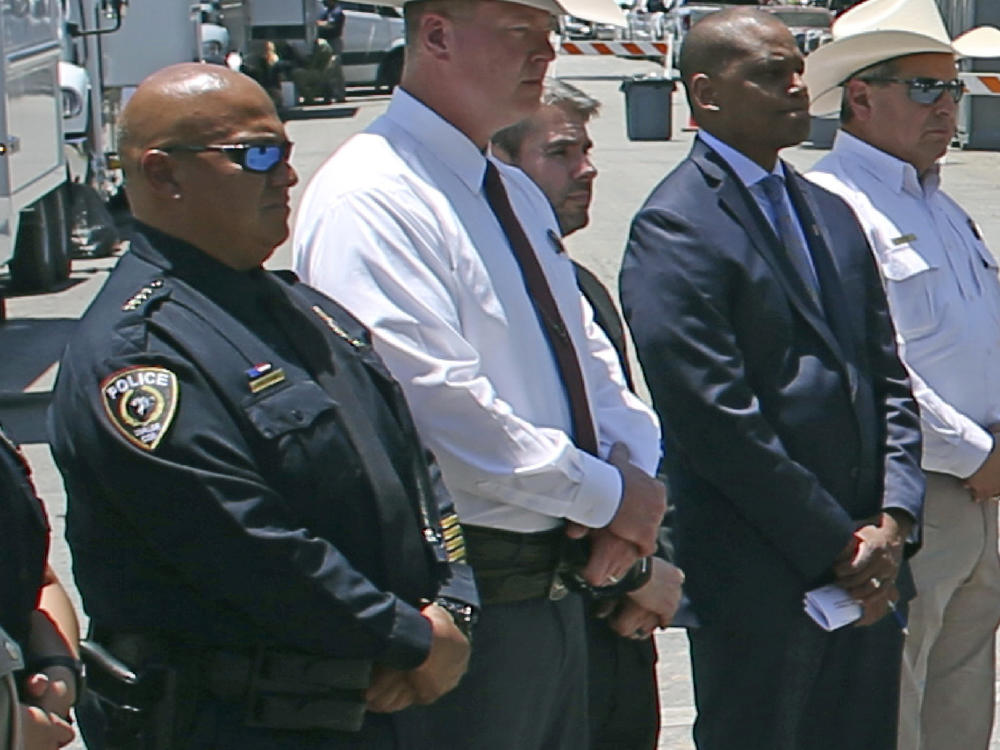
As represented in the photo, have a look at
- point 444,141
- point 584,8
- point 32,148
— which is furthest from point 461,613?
point 32,148

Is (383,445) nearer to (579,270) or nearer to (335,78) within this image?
(579,270)

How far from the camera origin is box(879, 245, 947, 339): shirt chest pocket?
160 inches

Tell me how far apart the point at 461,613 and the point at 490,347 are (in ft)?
1.71

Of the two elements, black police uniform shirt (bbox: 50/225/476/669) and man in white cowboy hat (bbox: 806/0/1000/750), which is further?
man in white cowboy hat (bbox: 806/0/1000/750)

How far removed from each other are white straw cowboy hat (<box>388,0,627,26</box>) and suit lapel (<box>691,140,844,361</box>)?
38 centimetres

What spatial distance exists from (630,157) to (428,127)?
711 inches

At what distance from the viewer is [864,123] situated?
4273 millimetres

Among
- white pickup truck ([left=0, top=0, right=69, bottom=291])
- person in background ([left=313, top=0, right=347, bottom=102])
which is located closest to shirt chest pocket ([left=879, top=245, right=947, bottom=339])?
white pickup truck ([left=0, top=0, right=69, bottom=291])

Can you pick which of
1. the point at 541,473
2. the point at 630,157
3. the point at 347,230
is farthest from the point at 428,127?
the point at 630,157

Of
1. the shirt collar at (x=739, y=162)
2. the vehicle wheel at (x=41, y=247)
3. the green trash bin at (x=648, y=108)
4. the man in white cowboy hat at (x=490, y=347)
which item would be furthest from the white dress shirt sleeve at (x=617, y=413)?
the green trash bin at (x=648, y=108)

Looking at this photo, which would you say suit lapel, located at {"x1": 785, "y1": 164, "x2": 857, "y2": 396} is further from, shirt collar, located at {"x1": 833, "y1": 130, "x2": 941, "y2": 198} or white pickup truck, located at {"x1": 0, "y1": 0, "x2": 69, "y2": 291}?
white pickup truck, located at {"x1": 0, "y1": 0, "x2": 69, "y2": 291}

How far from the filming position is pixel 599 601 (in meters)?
3.48

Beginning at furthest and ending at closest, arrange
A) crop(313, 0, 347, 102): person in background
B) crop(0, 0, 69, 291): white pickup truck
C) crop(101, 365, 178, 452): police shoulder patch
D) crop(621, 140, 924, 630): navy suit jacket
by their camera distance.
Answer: crop(313, 0, 347, 102): person in background < crop(0, 0, 69, 291): white pickup truck < crop(621, 140, 924, 630): navy suit jacket < crop(101, 365, 178, 452): police shoulder patch

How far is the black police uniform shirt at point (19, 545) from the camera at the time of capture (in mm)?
2639
